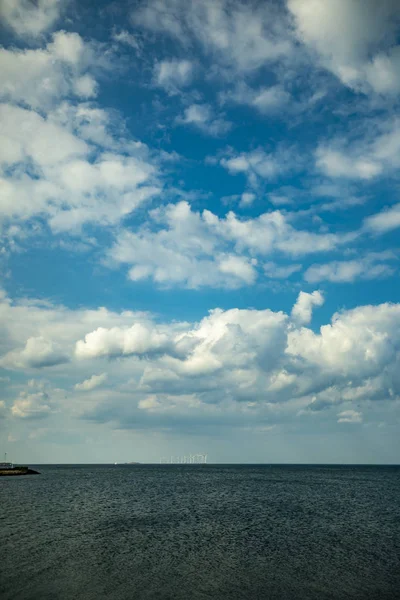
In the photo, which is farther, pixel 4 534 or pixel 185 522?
pixel 185 522

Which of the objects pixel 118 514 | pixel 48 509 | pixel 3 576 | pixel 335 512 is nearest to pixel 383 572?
pixel 3 576

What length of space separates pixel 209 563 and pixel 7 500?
76291mm

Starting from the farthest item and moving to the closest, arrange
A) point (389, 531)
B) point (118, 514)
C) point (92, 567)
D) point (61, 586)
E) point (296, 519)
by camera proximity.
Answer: point (118, 514), point (296, 519), point (389, 531), point (92, 567), point (61, 586)

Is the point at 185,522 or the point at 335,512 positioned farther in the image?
the point at 335,512

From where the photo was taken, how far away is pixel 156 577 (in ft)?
124

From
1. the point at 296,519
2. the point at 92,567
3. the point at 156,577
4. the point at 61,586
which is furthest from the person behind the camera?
the point at 296,519

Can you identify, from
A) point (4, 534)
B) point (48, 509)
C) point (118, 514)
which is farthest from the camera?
point (48, 509)

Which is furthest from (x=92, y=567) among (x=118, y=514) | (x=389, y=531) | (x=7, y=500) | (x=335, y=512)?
(x=7, y=500)

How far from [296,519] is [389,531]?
1555 cm

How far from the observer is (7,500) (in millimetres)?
99500

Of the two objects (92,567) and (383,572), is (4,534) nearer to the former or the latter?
(92,567)

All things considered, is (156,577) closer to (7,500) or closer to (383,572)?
(383,572)

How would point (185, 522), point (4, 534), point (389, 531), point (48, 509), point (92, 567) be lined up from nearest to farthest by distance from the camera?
point (92, 567) → point (4, 534) → point (389, 531) → point (185, 522) → point (48, 509)

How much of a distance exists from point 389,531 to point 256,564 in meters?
31.0
